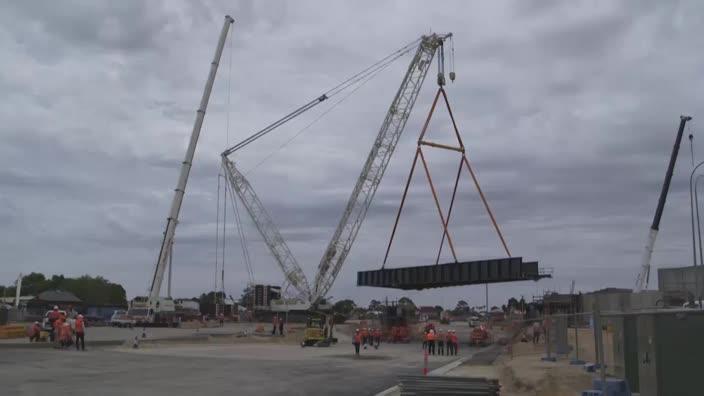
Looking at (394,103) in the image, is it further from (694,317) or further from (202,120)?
(694,317)

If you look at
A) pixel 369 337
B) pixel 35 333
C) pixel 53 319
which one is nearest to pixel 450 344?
pixel 369 337

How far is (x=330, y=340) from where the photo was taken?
4841 cm

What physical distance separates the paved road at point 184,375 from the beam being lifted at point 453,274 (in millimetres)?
25130

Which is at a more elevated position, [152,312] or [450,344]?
[152,312]

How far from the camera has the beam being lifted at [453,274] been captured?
5378 centimetres

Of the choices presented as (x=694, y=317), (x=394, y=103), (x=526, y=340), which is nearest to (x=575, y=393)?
(x=694, y=317)

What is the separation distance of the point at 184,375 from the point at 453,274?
4056 cm

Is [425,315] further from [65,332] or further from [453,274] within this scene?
[65,332]

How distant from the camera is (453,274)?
5953cm

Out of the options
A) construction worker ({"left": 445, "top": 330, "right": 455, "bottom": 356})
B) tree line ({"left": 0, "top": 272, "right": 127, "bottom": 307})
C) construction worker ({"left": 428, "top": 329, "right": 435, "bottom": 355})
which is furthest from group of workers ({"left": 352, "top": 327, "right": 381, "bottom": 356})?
tree line ({"left": 0, "top": 272, "right": 127, "bottom": 307})

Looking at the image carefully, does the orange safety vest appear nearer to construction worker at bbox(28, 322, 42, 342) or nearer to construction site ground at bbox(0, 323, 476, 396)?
construction site ground at bbox(0, 323, 476, 396)

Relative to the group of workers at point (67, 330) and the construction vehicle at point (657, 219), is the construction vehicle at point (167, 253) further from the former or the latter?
the construction vehicle at point (657, 219)

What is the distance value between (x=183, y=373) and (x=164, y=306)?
57743 mm

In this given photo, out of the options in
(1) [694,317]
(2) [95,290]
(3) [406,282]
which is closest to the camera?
(1) [694,317]
